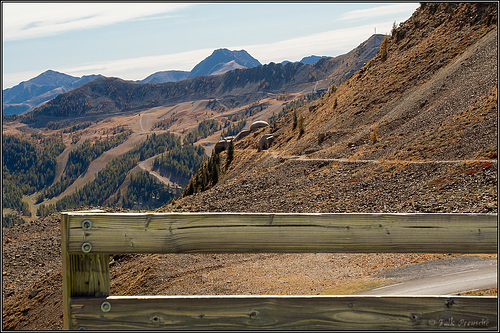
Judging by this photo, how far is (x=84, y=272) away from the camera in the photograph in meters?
4.09

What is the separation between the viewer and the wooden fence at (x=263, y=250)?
13.2 feet

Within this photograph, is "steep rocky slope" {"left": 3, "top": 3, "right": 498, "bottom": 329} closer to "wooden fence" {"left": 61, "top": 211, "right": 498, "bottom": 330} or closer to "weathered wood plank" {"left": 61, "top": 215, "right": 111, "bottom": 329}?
"wooden fence" {"left": 61, "top": 211, "right": 498, "bottom": 330}

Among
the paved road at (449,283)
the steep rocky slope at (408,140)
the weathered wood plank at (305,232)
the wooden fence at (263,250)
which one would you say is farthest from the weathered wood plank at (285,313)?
the steep rocky slope at (408,140)

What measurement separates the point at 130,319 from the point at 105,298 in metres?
0.31

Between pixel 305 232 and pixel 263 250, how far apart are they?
0.45 m

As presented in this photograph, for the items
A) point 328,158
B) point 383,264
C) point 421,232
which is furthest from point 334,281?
point 328,158

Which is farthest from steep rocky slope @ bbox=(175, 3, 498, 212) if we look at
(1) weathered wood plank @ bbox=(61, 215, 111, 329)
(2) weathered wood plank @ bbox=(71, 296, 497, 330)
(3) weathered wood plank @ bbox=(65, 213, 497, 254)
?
(1) weathered wood plank @ bbox=(61, 215, 111, 329)

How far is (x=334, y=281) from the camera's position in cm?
1491

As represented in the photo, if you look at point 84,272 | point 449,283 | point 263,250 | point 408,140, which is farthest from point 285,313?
point 408,140

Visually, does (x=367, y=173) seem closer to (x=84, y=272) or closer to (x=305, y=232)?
(x=305, y=232)

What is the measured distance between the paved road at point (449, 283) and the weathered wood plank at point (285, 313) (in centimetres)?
854

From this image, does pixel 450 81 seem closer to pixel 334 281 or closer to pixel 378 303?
pixel 334 281

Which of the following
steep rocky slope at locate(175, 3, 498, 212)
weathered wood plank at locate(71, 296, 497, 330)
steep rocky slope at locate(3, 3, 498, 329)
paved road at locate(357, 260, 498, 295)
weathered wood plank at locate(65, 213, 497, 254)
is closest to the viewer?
weathered wood plank at locate(71, 296, 497, 330)

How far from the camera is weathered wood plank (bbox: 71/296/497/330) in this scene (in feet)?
13.2
